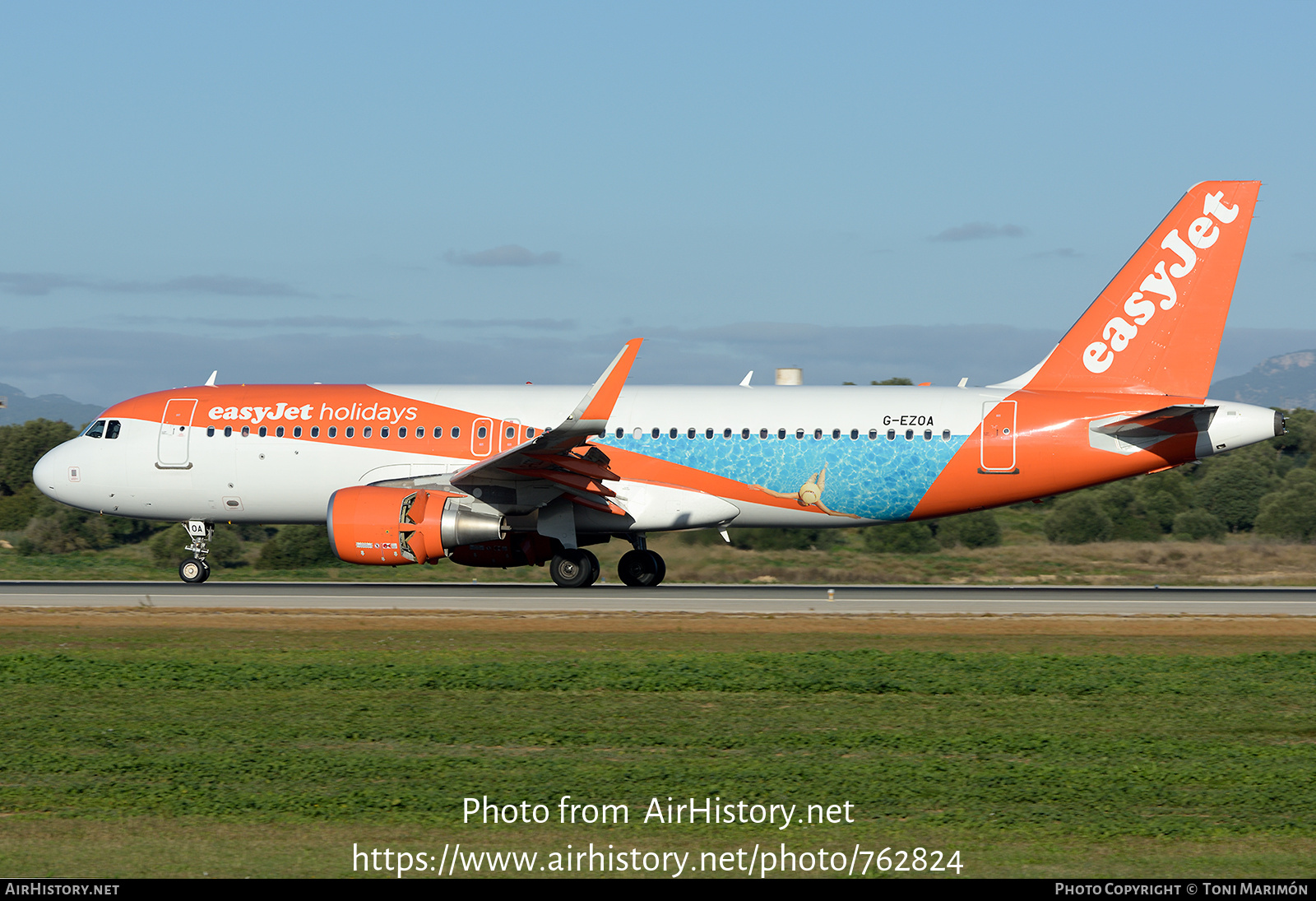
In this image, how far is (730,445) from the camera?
82.8ft

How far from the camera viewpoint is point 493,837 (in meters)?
7.73

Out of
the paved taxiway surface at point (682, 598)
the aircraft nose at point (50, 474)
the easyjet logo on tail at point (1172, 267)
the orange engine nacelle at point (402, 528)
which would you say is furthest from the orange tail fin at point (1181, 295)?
the aircraft nose at point (50, 474)

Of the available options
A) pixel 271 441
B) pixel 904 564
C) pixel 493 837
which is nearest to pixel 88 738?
pixel 493 837

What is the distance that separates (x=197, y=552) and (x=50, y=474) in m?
3.70

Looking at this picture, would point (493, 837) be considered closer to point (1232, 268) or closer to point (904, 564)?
point (1232, 268)

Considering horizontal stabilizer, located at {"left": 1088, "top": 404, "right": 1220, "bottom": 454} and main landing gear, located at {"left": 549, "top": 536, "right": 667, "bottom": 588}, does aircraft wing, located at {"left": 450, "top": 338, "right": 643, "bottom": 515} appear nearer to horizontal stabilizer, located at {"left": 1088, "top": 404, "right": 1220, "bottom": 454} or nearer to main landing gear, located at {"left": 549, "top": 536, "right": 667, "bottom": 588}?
main landing gear, located at {"left": 549, "top": 536, "right": 667, "bottom": 588}

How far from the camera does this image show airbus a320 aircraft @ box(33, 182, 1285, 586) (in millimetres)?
23792

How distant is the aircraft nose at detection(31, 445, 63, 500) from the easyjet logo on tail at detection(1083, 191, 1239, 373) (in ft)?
72.1

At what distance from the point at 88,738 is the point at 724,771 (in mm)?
5360

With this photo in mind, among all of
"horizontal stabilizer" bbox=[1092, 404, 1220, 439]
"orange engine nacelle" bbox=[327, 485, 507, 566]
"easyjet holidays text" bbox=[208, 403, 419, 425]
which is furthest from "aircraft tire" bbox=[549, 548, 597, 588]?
"horizontal stabilizer" bbox=[1092, 404, 1220, 439]

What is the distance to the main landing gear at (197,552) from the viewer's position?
26.9 metres

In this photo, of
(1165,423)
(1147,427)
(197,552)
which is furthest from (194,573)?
(1165,423)

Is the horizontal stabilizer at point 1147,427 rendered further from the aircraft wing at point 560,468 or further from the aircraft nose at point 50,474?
the aircraft nose at point 50,474

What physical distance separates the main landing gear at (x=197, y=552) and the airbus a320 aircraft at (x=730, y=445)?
0.09 m
